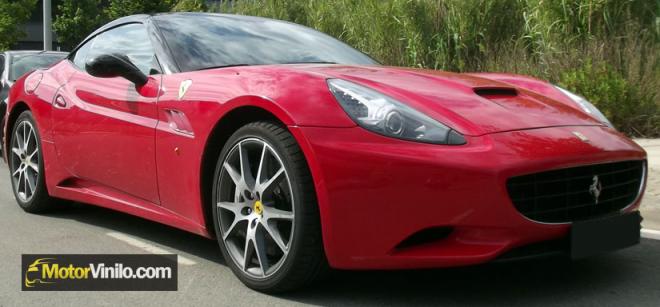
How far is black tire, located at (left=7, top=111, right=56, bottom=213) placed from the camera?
537 cm

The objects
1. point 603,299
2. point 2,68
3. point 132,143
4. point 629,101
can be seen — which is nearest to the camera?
point 603,299

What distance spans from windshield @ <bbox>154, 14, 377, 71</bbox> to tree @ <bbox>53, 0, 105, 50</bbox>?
39.3m

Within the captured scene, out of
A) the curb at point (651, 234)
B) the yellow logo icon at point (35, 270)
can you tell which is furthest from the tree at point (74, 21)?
the curb at point (651, 234)

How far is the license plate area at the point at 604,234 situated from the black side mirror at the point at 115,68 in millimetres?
2338

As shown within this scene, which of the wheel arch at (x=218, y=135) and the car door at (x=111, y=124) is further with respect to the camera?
the car door at (x=111, y=124)

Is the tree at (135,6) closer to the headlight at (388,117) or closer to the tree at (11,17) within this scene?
the tree at (11,17)

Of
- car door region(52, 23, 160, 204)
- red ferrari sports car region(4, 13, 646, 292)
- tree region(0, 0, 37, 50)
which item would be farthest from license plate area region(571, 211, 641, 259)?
tree region(0, 0, 37, 50)

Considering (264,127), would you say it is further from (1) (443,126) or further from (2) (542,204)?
(2) (542,204)

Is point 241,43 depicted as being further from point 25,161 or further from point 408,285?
point 25,161

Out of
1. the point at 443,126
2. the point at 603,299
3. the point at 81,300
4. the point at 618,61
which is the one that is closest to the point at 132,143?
the point at 81,300

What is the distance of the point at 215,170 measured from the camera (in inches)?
146

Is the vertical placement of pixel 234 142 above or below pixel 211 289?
above

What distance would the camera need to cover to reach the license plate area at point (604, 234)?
3.12 meters

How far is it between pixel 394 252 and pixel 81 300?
141 cm
